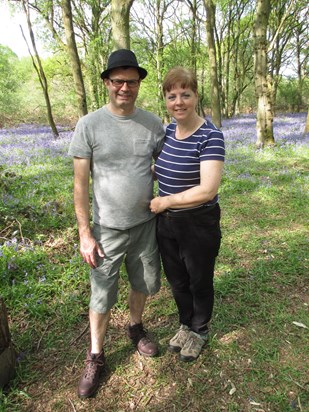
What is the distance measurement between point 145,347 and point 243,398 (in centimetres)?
102

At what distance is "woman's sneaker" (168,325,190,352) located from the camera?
10.0ft

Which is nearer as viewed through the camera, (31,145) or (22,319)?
(22,319)

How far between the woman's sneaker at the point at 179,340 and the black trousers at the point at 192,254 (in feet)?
0.34

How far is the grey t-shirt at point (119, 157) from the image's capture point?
2357 millimetres

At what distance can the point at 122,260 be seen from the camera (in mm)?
2686

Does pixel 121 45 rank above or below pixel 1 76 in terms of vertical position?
below

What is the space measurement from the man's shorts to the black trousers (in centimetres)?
12

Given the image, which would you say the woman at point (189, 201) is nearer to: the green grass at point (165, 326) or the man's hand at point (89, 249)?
the green grass at point (165, 326)

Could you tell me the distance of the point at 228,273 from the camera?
13.9ft

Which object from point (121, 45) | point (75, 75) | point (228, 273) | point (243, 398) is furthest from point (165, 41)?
point (243, 398)

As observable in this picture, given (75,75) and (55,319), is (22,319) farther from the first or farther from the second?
(75,75)

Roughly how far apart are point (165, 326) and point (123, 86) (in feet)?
8.63

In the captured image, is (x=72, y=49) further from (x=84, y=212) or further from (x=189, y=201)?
(x=189, y=201)

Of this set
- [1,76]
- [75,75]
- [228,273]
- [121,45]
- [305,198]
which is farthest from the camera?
[1,76]
